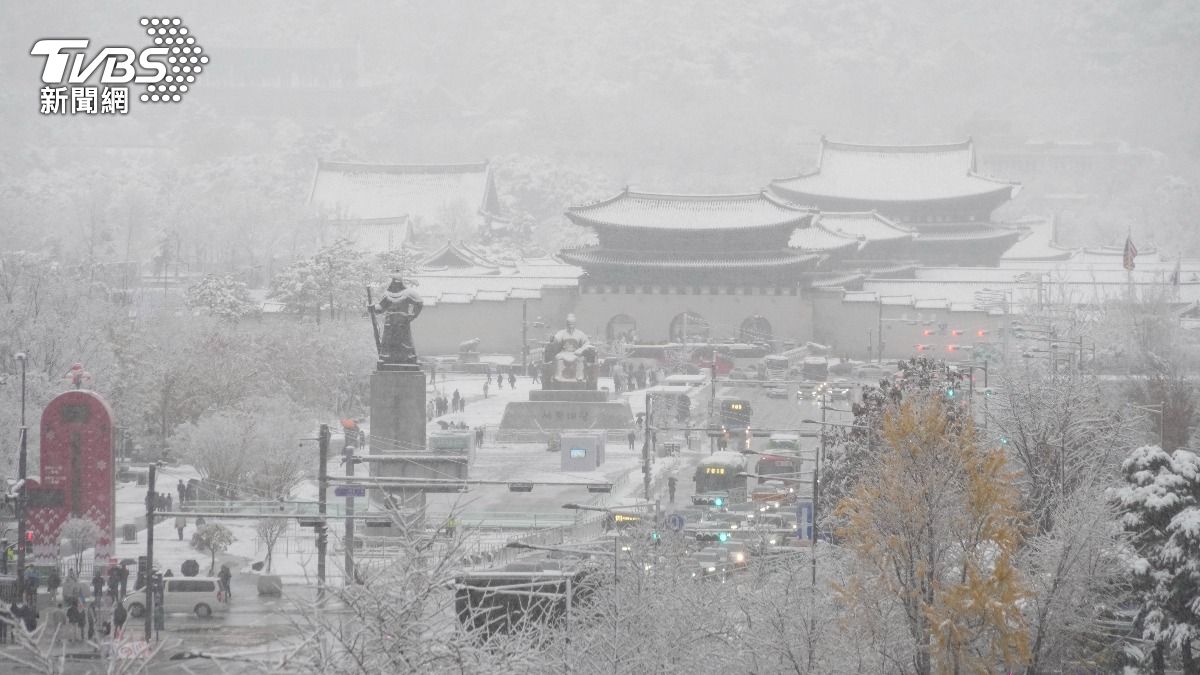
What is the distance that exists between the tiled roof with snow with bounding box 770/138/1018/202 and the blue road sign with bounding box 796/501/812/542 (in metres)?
48.6

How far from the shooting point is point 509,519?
95.2 feet

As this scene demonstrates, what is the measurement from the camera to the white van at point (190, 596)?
77.6 feet

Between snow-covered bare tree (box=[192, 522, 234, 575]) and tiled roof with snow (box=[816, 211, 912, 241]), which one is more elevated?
tiled roof with snow (box=[816, 211, 912, 241])

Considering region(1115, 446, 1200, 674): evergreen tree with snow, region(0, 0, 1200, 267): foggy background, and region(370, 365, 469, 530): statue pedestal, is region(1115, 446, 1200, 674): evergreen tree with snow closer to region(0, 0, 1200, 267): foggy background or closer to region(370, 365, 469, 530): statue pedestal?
region(370, 365, 469, 530): statue pedestal

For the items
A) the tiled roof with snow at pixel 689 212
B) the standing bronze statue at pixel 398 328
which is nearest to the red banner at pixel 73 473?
the standing bronze statue at pixel 398 328

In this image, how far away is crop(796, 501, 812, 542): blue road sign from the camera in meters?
26.1

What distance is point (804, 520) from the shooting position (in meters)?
26.7

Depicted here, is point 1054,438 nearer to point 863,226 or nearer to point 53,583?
point 53,583

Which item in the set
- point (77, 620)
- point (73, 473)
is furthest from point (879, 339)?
point (77, 620)

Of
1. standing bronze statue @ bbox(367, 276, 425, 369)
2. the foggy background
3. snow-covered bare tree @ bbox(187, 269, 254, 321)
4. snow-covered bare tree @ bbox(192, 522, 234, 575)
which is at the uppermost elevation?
the foggy background

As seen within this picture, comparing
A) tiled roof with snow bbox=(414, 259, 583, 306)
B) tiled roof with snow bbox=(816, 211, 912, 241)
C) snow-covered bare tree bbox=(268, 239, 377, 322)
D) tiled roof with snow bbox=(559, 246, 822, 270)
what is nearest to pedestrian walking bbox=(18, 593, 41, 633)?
snow-covered bare tree bbox=(268, 239, 377, 322)

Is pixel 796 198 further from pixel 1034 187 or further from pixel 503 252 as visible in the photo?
pixel 1034 187

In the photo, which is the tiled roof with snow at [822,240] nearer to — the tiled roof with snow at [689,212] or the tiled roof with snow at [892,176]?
the tiled roof with snow at [689,212]

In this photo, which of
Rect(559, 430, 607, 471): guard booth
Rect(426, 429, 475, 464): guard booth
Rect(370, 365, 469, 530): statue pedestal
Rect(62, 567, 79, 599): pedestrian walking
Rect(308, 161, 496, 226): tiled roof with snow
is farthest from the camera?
Rect(308, 161, 496, 226): tiled roof with snow
